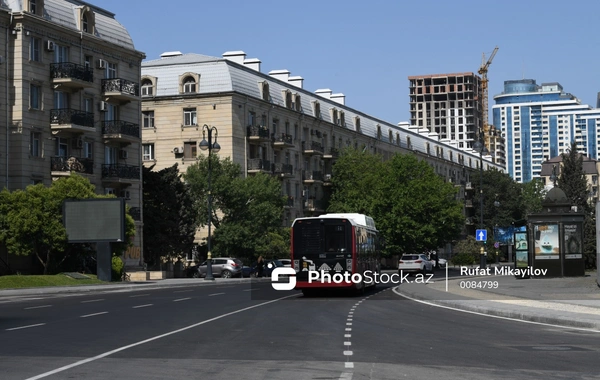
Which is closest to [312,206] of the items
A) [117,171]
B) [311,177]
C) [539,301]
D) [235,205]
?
[311,177]

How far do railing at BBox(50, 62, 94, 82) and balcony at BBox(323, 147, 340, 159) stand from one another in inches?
1610

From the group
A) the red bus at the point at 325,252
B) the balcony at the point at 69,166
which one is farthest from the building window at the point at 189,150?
the red bus at the point at 325,252

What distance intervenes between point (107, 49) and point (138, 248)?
13418 mm

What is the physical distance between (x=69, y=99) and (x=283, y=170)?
3030cm

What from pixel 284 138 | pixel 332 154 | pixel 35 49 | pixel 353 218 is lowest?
pixel 353 218

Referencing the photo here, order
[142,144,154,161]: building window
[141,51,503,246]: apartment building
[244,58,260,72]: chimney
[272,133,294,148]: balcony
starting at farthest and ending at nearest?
[244,58,260,72]: chimney, [272,133,294,148]: balcony, [142,144,154,161]: building window, [141,51,503,246]: apartment building

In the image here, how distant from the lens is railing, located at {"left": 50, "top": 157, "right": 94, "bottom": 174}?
182ft

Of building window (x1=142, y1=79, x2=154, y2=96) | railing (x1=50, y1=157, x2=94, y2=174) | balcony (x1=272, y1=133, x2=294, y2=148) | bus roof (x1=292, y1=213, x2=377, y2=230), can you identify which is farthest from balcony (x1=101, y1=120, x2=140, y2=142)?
bus roof (x1=292, y1=213, x2=377, y2=230)

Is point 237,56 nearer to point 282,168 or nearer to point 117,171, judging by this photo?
point 282,168

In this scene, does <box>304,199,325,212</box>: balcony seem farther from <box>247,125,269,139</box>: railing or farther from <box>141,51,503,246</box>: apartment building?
<box>247,125,269,139</box>: railing

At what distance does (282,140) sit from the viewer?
84000 mm

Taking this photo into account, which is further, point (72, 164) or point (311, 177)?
point (311, 177)

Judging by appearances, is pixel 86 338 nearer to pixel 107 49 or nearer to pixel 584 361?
pixel 584 361

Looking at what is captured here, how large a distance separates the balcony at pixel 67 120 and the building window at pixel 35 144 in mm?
1052
